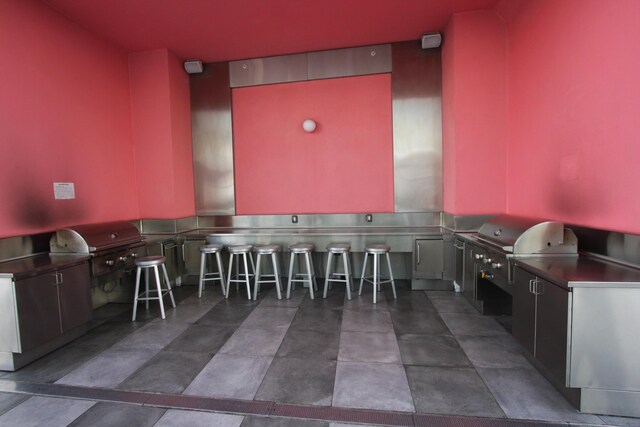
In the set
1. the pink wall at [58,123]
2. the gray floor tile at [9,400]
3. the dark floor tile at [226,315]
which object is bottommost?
the gray floor tile at [9,400]

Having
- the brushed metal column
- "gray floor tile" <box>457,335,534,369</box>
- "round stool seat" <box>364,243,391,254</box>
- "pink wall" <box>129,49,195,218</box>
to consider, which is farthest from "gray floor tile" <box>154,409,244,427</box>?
the brushed metal column

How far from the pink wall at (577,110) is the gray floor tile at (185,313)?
397 cm

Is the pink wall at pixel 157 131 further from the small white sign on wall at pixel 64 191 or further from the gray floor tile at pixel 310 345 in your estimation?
the gray floor tile at pixel 310 345

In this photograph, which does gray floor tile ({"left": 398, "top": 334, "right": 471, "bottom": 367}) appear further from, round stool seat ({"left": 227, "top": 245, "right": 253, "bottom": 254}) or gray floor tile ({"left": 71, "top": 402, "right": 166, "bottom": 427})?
round stool seat ({"left": 227, "top": 245, "right": 253, "bottom": 254})

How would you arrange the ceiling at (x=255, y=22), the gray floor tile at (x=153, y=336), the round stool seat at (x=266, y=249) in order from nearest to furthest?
the gray floor tile at (x=153, y=336) → the ceiling at (x=255, y=22) → the round stool seat at (x=266, y=249)

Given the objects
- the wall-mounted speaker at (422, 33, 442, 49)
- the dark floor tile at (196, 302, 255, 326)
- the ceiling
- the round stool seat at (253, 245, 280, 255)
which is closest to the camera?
the dark floor tile at (196, 302, 255, 326)

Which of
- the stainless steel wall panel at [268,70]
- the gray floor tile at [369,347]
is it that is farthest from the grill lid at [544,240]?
the stainless steel wall panel at [268,70]

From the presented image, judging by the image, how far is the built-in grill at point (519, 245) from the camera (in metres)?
2.73

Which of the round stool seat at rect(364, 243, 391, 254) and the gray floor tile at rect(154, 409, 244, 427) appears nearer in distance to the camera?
the gray floor tile at rect(154, 409, 244, 427)

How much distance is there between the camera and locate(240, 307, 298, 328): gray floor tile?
3.55 m

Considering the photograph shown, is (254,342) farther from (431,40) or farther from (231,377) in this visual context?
(431,40)

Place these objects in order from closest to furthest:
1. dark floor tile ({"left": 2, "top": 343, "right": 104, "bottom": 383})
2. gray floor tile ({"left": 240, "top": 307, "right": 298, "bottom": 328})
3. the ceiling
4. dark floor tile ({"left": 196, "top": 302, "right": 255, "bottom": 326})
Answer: dark floor tile ({"left": 2, "top": 343, "right": 104, "bottom": 383}), gray floor tile ({"left": 240, "top": 307, "right": 298, "bottom": 328}), dark floor tile ({"left": 196, "top": 302, "right": 255, "bottom": 326}), the ceiling

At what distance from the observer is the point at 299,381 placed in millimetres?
2477

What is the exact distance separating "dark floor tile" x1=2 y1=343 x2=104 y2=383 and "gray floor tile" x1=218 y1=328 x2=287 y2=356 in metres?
1.22
